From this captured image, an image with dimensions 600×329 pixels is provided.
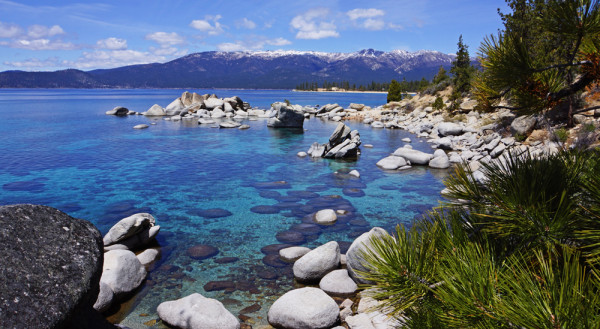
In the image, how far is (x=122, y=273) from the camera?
8.87 m

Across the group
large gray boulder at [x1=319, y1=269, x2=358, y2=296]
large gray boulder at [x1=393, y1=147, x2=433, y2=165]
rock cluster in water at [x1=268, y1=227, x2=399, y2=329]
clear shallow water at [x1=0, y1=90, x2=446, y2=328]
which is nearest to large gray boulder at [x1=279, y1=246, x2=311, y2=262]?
clear shallow water at [x1=0, y1=90, x2=446, y2=328]

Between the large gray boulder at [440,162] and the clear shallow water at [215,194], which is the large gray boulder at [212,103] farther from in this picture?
the large gray boulder at [440,162]

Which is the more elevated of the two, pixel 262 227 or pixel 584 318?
pixel 584 318

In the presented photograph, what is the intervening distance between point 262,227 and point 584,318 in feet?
38.9

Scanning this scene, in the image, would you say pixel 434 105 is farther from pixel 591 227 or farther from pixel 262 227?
pixel 591 227

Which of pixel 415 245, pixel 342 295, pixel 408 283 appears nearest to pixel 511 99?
pixel 415 245

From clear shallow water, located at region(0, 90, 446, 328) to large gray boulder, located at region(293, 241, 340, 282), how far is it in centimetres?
42

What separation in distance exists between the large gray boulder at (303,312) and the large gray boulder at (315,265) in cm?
152

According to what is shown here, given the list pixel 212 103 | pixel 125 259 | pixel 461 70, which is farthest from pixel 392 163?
pixel 212 103

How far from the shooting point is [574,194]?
3.72 m

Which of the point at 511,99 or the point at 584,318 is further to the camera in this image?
the point at 511,99

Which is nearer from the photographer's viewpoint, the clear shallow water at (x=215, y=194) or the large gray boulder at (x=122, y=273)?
the large gray boulder at (x=122, y=273)

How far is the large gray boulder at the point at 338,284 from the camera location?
917 centimetres

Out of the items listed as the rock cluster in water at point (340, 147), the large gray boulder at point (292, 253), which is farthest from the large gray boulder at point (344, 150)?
the large gray boulder at point (292, 253)
